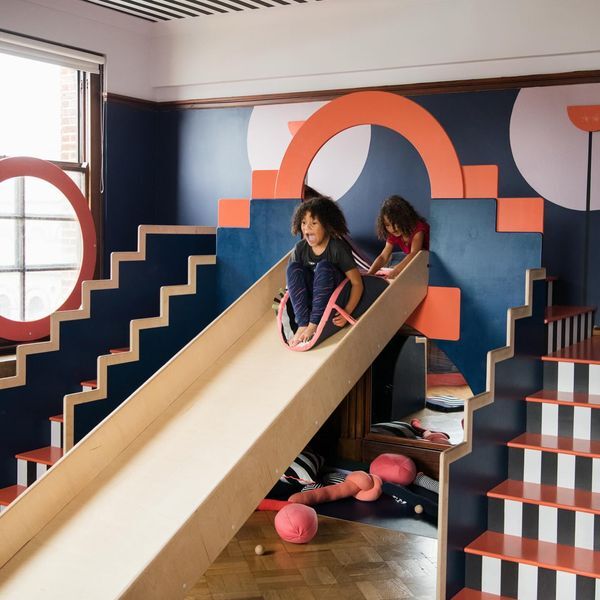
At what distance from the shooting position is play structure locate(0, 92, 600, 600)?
3191 millimetres

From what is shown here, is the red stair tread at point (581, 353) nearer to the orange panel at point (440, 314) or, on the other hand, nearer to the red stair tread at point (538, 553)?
the orange panel at point (440, 314)

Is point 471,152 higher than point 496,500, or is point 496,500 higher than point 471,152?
point 471,152

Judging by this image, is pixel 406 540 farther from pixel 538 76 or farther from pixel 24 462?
pixel 538 76

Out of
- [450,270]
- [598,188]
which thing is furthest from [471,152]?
[450,270]

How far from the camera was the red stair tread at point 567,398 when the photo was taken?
3.86m

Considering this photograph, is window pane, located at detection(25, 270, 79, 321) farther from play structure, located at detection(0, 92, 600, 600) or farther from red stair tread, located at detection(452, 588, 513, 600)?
red stair tread, located at detection(452, 588, 513, 600)

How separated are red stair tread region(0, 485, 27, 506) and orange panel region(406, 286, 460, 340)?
2.27 meters

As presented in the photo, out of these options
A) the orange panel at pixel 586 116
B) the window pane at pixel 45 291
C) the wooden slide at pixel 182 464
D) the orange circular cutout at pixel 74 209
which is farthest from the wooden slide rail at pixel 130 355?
the orange panel at pixel 586 116

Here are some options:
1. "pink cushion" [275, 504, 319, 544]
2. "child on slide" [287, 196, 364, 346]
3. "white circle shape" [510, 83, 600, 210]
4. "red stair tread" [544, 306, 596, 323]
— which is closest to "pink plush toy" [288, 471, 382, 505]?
"pink cushion" [275, 504, 319, 544]

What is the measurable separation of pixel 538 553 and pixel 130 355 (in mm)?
2345

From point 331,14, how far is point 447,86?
3.10ft

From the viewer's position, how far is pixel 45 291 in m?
5.58

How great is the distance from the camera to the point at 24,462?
462 cm

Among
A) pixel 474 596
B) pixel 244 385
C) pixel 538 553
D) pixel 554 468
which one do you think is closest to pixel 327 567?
pixel 474 596
